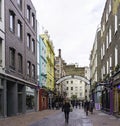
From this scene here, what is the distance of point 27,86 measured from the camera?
4300cm

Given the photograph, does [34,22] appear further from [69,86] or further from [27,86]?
[69,86]

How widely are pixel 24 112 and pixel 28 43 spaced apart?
9705 millimetres

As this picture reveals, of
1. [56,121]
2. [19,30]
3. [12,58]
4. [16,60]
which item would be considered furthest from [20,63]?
[56,121]

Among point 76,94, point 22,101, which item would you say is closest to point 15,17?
point 22,101

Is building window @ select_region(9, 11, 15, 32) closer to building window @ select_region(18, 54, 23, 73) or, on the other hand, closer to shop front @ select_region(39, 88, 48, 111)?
building window @ select_region(18, 54, 23, 73)

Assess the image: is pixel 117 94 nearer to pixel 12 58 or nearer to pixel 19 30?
pixel 12 58

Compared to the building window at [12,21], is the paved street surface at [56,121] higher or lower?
lower

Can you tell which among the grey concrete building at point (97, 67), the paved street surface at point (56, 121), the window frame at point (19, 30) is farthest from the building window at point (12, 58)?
the grey concrete building at point (97, 67)

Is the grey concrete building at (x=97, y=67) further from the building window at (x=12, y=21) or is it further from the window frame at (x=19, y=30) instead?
the building window at (x=12, y=21)

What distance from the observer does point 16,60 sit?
36094 millimetres

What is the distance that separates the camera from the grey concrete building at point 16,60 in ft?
103

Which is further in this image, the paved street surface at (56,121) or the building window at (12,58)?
the building window at (12,58)

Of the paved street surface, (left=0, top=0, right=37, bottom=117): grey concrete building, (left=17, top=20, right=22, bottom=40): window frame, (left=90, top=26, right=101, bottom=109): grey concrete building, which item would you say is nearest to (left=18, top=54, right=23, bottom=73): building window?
(left=0, top=0, right=37, bottom=117): grey concrete building

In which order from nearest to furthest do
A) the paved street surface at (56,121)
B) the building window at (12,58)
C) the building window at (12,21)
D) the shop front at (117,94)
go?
the paved street surface at (56,121) → the shop front at (117,94) → the building window at (12,58) → the building window at (12,21)
